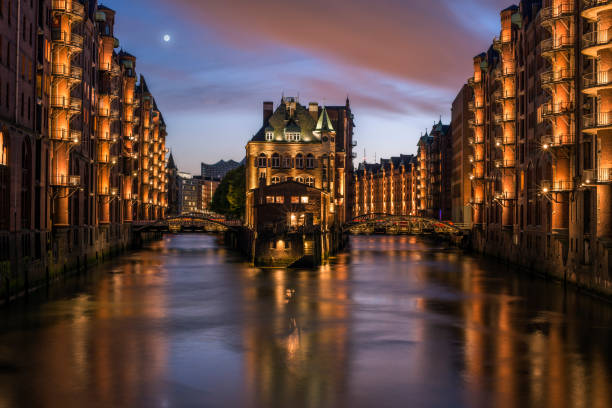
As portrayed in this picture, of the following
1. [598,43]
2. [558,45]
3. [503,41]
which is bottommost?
[598,43]

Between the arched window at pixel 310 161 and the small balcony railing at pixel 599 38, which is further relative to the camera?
the arched window at pixel 310 161

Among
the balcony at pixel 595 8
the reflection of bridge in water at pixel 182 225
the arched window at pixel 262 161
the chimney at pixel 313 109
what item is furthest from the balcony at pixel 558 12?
the reflection of bridge in water at pixel 182 225

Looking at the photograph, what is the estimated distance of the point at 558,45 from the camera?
5212cm

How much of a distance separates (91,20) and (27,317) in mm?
43985

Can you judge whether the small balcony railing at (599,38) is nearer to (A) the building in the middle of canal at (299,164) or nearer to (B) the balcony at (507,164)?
(B) the balcony at (507,164)

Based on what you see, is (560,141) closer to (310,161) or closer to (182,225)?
(310,161)

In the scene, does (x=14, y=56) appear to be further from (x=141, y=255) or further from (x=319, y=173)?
(x=319, y=173)

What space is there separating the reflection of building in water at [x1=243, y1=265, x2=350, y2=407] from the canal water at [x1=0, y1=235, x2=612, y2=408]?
0.29 ft

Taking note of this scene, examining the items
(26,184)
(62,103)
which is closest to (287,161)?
(62,103)

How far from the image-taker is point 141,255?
316 ft

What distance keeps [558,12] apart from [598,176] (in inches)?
579

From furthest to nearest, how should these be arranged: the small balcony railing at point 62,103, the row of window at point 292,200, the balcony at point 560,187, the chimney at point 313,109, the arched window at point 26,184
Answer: the chimney at point 313,109
the row of window at point 292,200
the small balcony railing at point 62,103
the balcony at point 560,187
the arched window at point 26,184

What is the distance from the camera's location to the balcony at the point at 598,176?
43.6m

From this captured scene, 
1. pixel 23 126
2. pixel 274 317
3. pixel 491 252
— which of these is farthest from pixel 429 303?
pixel 491 252
